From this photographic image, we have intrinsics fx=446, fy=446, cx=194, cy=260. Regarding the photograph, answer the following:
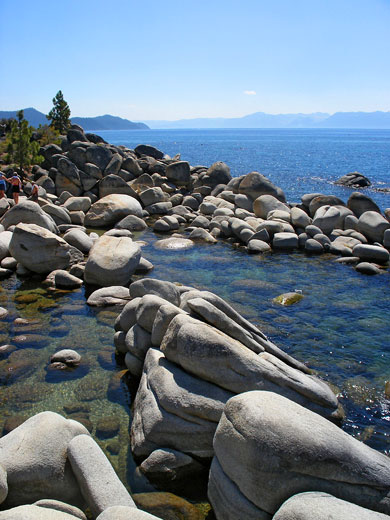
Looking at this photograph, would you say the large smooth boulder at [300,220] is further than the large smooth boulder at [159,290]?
Yes

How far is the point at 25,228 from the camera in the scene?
16.9 metres

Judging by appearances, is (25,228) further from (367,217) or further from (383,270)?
(367,217)

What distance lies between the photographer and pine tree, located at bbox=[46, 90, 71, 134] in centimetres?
4809

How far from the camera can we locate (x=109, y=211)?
84.1ft

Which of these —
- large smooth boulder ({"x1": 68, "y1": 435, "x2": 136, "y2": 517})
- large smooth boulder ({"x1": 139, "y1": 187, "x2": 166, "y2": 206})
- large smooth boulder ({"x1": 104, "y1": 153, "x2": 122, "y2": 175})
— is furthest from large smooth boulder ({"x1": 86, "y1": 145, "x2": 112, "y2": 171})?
large smooth boulder ({"x1": 68, "y1": 435, "x2": 136, "y2": 517})

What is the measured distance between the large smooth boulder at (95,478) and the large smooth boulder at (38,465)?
0.59 ft

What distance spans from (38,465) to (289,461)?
368 centimetres

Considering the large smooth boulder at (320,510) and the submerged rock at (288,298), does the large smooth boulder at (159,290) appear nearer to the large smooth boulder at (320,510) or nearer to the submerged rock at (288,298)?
A: the submerged rock at (288,298)

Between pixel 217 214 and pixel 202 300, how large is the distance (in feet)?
61.3

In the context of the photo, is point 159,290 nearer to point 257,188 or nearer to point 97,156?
point 257,188

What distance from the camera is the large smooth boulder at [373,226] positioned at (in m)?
22.9

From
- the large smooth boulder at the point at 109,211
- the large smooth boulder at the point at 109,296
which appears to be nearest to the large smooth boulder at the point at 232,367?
the large smooth boulder at the point at 109,296

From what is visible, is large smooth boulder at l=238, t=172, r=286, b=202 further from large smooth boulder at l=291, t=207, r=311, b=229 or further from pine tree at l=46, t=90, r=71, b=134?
pine tree at l=46, t=90, r=71, b=134

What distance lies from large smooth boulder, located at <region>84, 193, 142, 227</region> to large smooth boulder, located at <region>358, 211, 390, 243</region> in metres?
13.1
